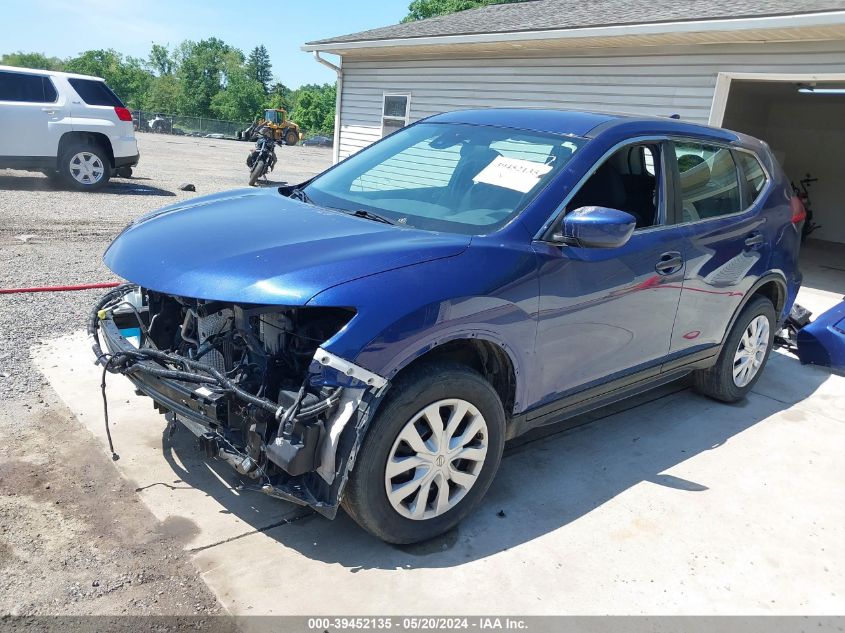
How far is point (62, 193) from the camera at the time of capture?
12.1m

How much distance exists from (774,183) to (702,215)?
1.13 meters

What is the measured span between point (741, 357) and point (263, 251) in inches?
142

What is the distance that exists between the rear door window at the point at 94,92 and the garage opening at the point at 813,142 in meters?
12.1

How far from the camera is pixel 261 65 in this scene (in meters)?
121

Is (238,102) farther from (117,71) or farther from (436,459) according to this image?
(436,459)

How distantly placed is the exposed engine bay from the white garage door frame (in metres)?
7.55

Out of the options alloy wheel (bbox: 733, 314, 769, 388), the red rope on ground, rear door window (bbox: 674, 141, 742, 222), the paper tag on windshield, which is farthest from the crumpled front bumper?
the red rope on ground

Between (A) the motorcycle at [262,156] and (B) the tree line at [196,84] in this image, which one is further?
(B) the tree line at [196,84]

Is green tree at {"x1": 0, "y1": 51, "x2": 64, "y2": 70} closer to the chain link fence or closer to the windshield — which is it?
the chain link fence

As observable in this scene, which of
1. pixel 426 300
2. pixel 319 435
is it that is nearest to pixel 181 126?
pixel 426 300

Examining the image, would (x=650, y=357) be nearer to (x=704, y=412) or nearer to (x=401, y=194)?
(x=704, y=412)

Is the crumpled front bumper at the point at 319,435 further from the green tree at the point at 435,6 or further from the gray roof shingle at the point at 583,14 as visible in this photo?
the green tree at the point at 435,6

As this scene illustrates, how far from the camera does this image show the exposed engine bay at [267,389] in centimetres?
257

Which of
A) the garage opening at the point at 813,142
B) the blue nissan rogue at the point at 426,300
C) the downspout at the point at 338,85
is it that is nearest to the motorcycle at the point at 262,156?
the downspout at the point at 338,85
